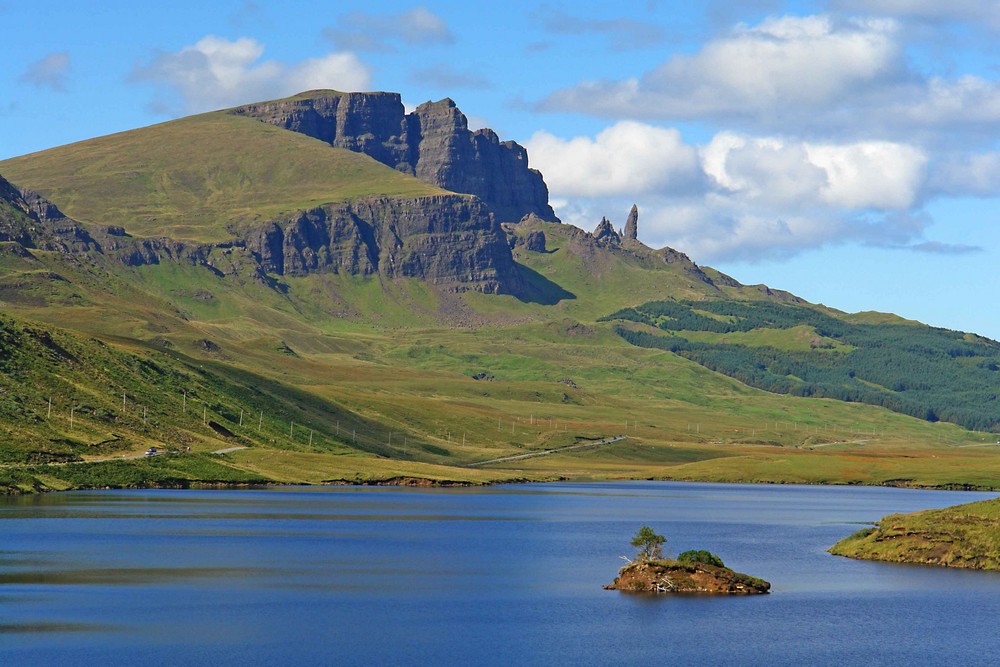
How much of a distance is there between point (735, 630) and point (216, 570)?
139 feet

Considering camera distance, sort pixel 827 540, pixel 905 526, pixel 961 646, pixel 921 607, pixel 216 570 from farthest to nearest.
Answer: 1. pixel 827 540
2. pixel 905 526
3. pixel 216 570
4. pixel 921 607
5. pixel 961 646

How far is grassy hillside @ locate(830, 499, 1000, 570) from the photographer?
121 m

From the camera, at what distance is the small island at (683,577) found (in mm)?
101438

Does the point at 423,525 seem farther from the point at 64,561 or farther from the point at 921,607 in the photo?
the point at 921,607

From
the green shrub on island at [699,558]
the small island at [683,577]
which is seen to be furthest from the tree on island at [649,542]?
the green shrub on island at [699,558]

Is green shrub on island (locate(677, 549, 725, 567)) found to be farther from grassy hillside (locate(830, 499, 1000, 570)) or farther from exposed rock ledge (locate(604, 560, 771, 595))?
grassy hillside (locate(830, 499, 1000, 570))

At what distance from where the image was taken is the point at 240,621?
275ft

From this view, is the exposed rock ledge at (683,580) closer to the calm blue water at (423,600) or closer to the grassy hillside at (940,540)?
the calm blue water at (423,600)

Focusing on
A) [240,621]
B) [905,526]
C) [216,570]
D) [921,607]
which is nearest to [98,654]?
[240,621]

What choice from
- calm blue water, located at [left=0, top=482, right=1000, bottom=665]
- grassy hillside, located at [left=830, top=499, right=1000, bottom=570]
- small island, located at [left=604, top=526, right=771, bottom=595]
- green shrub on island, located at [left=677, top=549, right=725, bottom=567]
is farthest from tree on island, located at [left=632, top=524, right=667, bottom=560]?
grassy hillside, located at [left=830, top=499, right=1000, bottom=570]

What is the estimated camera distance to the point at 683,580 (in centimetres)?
10169

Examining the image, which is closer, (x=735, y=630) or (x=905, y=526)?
(x=735, y=630)

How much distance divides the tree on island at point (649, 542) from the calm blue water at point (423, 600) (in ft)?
15.8

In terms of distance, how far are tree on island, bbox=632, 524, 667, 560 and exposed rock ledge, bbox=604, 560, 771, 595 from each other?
164 centimetres
